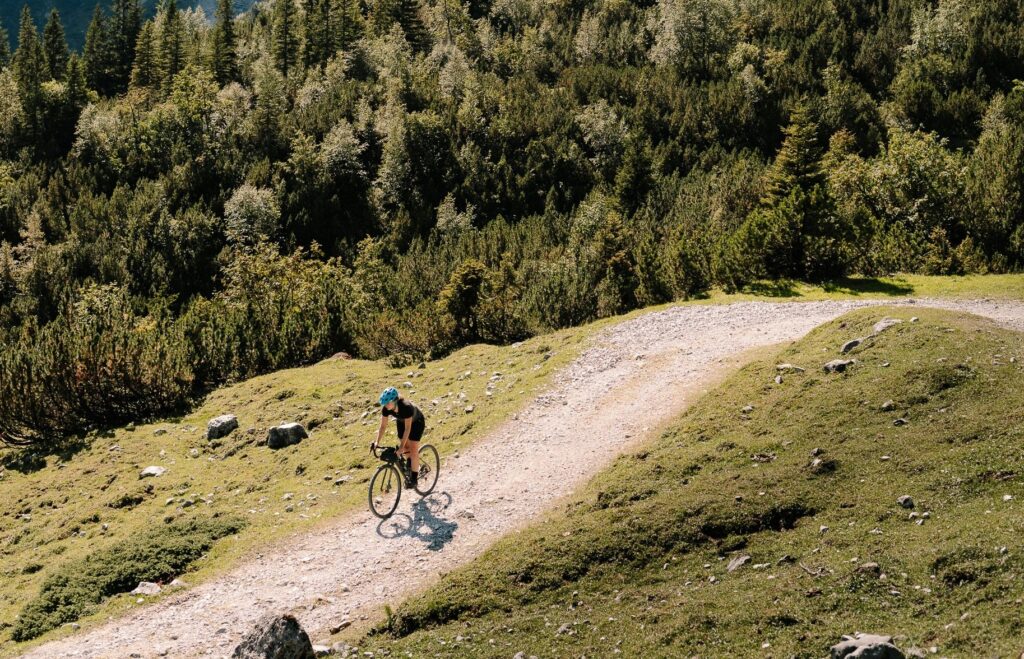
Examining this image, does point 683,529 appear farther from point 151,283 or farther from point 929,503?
point 151,283

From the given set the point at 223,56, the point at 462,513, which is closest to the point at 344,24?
the point at 223,56

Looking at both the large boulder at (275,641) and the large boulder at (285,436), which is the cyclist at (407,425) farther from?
the large boulder at (285,436)

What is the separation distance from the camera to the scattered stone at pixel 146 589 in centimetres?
1705

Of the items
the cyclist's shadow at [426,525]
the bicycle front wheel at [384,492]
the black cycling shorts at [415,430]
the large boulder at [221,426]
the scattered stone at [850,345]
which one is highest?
the scattered stone at [850,345]

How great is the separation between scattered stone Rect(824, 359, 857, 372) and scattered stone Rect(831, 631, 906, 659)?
37.3 ft

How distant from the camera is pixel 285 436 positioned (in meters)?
27.2

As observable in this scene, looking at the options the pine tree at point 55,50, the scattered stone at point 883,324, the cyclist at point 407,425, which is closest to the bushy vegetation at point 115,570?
the cyclist at point 407,425

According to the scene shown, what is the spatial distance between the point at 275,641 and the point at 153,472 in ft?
55.1

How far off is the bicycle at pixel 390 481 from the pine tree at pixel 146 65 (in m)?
152

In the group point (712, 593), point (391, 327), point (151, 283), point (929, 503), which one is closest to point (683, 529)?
point (712, 593)

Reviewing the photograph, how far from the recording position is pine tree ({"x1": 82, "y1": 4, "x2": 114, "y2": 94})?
15000cm

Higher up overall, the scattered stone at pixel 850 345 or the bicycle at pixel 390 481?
the scattered stone at pixel 850 345

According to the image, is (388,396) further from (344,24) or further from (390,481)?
(344,24)

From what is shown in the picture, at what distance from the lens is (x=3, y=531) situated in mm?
24891
